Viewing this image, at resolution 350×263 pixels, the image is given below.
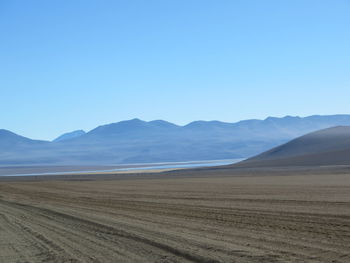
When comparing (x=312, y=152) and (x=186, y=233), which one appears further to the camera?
(x=312, y=152)

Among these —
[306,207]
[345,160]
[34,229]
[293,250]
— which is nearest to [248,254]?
[293,250]

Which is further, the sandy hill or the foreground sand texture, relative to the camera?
the sandy hill

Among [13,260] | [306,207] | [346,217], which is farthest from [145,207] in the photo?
[13,260]

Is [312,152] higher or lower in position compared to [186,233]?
higher

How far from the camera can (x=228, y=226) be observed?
43.8 ft

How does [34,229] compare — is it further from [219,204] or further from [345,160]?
[345,160]

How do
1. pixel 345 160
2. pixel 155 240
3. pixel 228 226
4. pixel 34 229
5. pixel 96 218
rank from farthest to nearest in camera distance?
1. pixel 345 160
2. pixel 96 218
3. pixel 34 229
4. pixel 228 226
5. pixel 155 240

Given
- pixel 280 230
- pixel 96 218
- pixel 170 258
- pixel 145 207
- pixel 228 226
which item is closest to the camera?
pixel 170 258

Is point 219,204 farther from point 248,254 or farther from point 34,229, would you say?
point 248,254

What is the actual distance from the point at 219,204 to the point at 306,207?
357 cm

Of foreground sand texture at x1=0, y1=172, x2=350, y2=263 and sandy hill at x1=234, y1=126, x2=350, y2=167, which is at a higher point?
sandy hill at x1=234, y1=126, x2=350, y2=167

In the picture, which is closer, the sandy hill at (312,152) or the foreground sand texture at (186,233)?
the foreground sand texture at (186,233)

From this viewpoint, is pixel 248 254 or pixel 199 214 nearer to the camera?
pixel 248 254

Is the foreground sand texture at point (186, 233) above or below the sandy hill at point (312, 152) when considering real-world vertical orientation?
below
